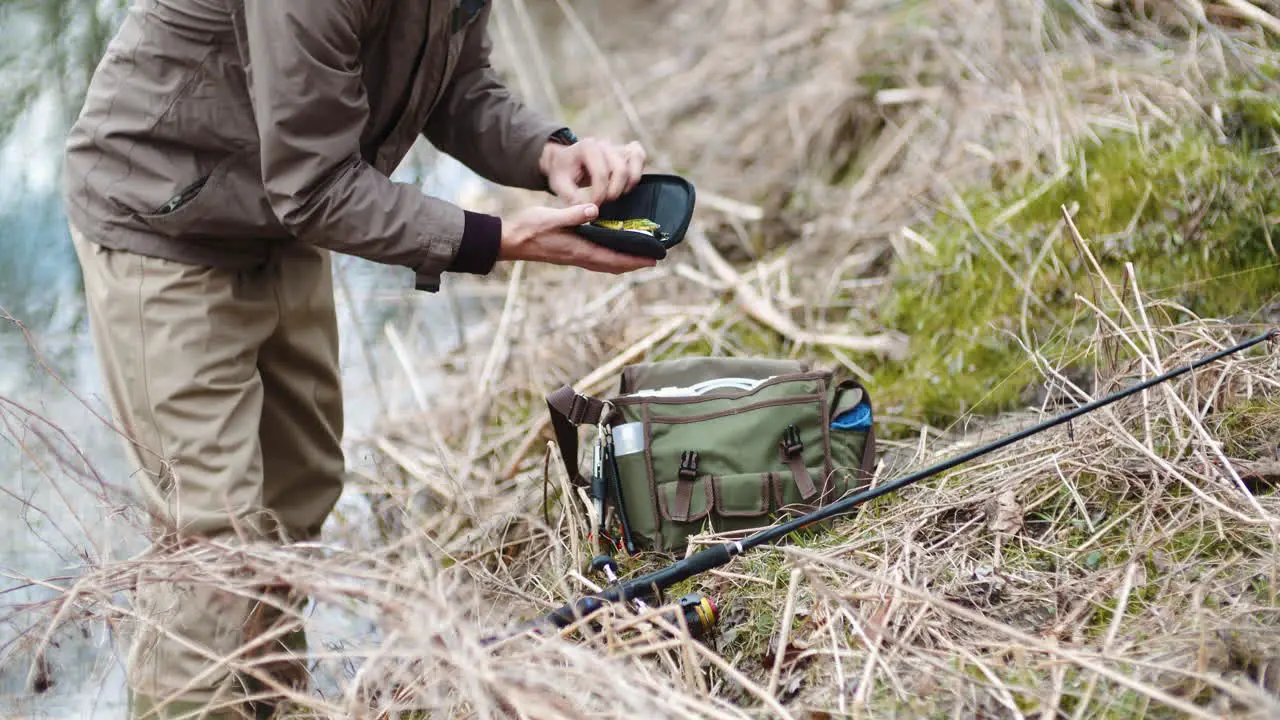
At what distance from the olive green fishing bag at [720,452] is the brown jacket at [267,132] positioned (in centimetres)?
56

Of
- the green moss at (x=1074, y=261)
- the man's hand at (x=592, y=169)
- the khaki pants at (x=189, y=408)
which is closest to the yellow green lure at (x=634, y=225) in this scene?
the man's hand at (x=592, y=169)

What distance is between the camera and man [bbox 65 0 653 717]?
198 centimetres

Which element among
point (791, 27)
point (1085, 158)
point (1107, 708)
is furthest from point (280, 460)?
point (791, 27)

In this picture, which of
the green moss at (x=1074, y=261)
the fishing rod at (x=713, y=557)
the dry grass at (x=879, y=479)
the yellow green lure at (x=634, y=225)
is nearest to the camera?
the dry grass at (x=879, y=479)

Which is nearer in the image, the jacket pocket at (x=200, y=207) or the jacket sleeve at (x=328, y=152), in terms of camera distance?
the jacket sleeve at (x=328, y=152)

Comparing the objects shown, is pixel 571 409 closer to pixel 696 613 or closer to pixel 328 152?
pixel 696 613

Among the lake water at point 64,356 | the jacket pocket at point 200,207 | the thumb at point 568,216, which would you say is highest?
the jacket pocket at point 200,207

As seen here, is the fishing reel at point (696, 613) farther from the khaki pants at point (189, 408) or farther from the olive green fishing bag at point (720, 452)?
the khaki pants at point (189, 408)

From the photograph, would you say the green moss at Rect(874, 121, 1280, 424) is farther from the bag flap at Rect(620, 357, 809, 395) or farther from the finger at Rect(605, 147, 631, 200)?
the finger at Rect(605, 147, 631, 200)

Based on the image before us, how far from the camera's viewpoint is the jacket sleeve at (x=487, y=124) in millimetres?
2588

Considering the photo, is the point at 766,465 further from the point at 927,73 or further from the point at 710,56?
the point at 710,56

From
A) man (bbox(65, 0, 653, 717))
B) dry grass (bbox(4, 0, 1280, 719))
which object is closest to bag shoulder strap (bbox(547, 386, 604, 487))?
dry grass (bbox(4, 0, 1280, 719))

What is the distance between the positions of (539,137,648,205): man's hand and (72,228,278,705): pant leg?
791mm

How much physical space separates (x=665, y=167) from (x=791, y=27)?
4.89ft
